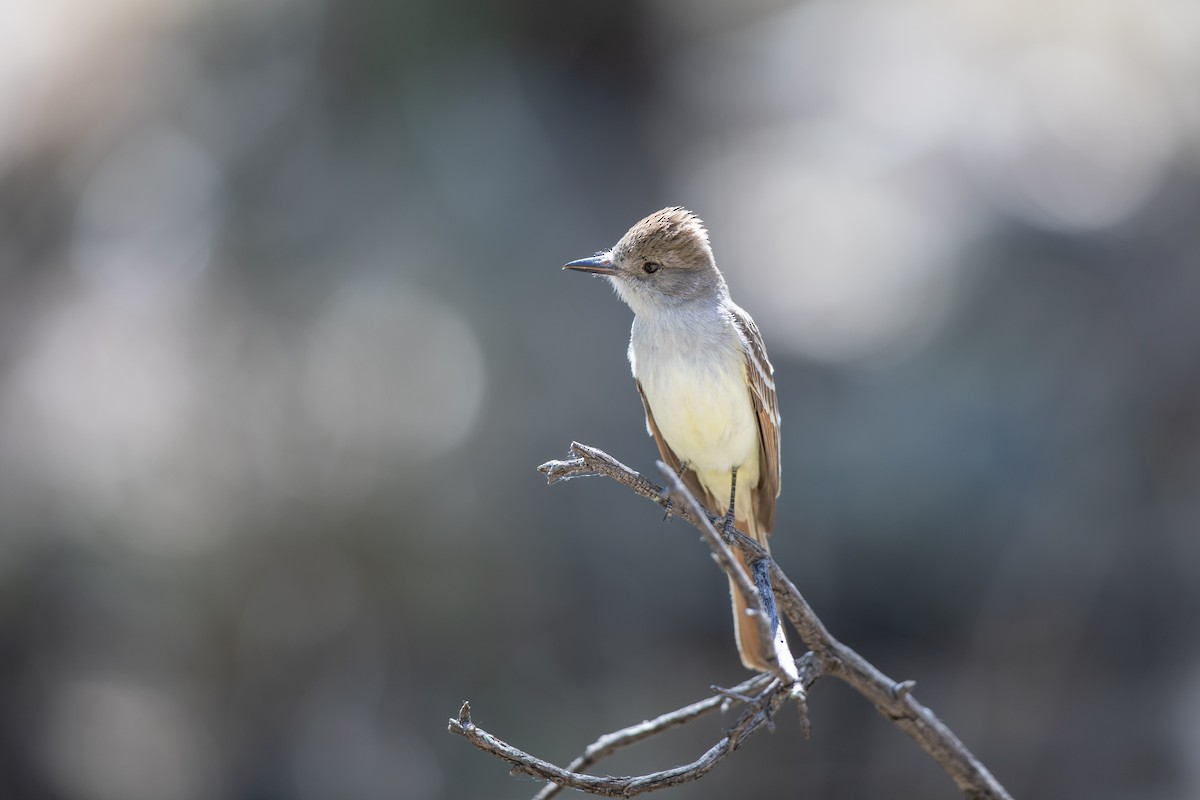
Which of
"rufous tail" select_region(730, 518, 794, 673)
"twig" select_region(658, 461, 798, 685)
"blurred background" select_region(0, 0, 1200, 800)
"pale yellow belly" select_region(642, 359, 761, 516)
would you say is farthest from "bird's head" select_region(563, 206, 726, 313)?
"blurred background" select_region(0, 0, 1200, 800)

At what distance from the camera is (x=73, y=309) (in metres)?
7.63

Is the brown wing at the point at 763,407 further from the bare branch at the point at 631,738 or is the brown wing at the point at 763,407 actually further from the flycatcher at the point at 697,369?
the bare branch at the point at 631,738

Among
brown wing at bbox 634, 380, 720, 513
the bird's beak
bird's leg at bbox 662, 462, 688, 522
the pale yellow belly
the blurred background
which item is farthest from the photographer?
the blurred background

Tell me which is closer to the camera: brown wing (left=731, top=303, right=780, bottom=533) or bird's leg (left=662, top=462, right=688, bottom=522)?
bird's leg (left=662, top=462, right=688, bottom=522)

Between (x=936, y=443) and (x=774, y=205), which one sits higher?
(x=774, y=205)

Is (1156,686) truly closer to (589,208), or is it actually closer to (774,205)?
(774,205)

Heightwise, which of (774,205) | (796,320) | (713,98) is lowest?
(796,320)

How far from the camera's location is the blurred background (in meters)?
6.60

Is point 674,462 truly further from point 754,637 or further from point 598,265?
point 754,637

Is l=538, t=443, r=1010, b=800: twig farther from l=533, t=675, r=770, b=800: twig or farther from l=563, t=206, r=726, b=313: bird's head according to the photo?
l=563, t=206, r=726, b=313: bird's head

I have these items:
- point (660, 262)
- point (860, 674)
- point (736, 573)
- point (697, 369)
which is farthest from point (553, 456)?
point (736, 573)

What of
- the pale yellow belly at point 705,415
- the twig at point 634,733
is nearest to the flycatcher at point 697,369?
the pale yellow belly at point 705,415

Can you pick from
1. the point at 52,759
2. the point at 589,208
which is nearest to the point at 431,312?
the point at 589,208

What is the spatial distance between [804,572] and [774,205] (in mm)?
2773
